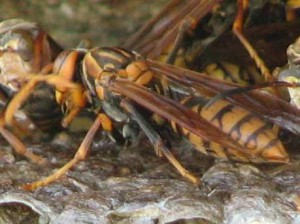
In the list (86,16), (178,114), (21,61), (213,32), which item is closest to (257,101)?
(178,114)

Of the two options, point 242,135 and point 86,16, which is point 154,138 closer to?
point 242,135

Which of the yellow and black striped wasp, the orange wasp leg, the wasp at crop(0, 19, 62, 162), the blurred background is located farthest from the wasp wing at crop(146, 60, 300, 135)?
the blurred background

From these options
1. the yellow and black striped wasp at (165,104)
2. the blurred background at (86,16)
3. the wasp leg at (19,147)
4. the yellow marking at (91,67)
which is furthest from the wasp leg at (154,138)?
the blurred background at (86,16)

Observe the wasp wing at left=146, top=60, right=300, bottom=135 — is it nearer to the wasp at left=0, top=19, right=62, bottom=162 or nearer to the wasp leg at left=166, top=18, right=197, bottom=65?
the wasp leg at left=166, top=18, right=197, bottom=65

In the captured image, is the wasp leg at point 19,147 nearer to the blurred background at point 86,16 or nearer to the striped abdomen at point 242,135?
the striped abdomen at point 242,135

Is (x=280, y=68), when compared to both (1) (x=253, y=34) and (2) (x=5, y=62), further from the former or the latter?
(2) (x=5, y=62)
